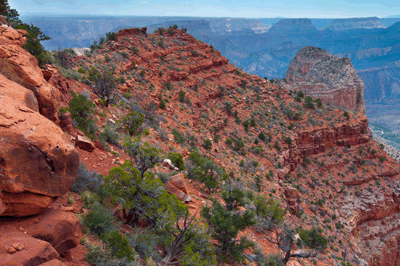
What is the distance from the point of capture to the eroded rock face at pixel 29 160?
514 cm

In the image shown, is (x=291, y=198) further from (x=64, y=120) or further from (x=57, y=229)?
(x=57, y=229)

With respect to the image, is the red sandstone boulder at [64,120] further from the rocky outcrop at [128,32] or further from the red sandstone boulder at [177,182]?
the rocky outcrop at [128,32]

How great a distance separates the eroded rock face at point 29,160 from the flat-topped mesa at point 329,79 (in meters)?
72.1

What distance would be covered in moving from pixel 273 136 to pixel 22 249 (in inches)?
1330

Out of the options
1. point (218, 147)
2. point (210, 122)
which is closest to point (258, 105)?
point (210, 122)

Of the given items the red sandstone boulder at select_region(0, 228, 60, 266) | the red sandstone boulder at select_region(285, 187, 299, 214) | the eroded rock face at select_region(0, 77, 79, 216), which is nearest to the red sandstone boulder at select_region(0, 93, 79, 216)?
the eroded rock face at select_region(0, 77, 79, 216)

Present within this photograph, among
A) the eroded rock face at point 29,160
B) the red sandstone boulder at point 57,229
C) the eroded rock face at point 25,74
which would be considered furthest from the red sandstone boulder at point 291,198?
the eroded rock face at point 29,160

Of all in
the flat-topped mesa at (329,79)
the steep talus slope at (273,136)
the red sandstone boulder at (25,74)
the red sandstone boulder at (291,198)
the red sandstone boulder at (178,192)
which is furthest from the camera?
the flat-topped mesa at (329,79)

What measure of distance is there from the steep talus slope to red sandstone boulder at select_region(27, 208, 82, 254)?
40.5 ft

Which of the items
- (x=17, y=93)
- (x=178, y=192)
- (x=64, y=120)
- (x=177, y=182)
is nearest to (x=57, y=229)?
(x=17, y=93)

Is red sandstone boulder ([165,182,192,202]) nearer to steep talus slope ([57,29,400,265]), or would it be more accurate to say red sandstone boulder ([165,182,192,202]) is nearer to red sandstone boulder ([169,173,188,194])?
red sandstone boulder ([169,173,188,194])

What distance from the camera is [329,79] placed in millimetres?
75812

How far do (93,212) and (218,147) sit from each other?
2044 centimetres

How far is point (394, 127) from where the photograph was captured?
178500 mm
